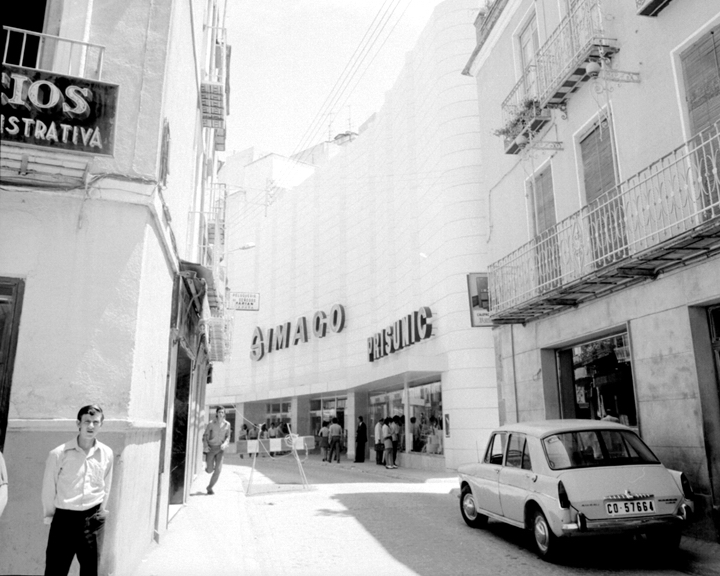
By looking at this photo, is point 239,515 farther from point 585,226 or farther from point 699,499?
point 585,226

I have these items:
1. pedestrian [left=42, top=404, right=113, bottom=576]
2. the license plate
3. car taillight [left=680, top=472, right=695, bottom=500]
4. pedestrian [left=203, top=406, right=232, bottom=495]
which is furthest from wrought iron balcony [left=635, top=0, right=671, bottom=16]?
pedestrian [left=203, top=406, right=232, bottom=495]

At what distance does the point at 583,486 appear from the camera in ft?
23.3

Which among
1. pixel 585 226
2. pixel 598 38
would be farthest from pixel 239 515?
pixel 598 38

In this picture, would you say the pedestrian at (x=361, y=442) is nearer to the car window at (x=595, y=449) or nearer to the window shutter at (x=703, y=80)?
the car window at (x=595, y=449)

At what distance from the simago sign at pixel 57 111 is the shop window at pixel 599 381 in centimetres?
871

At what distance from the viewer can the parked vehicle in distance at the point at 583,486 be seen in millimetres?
6910

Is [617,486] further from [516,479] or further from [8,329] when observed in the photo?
[8,329]

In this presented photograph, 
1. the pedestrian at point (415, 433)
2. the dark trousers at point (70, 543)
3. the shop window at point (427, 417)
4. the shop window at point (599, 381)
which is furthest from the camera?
the pedestrian at point (415, 433)

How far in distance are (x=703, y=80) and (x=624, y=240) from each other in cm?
258

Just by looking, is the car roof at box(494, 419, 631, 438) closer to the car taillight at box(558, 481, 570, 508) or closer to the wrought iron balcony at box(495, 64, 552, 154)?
the car taillight at box(558, 481, 570, 508)

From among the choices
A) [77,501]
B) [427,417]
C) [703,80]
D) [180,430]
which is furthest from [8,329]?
[427,417]

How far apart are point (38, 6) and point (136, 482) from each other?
590 cm

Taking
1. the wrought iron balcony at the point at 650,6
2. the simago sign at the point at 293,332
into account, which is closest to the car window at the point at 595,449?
the wrought iron balcony at the point at 650,6

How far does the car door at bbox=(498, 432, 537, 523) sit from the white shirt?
518 cm
